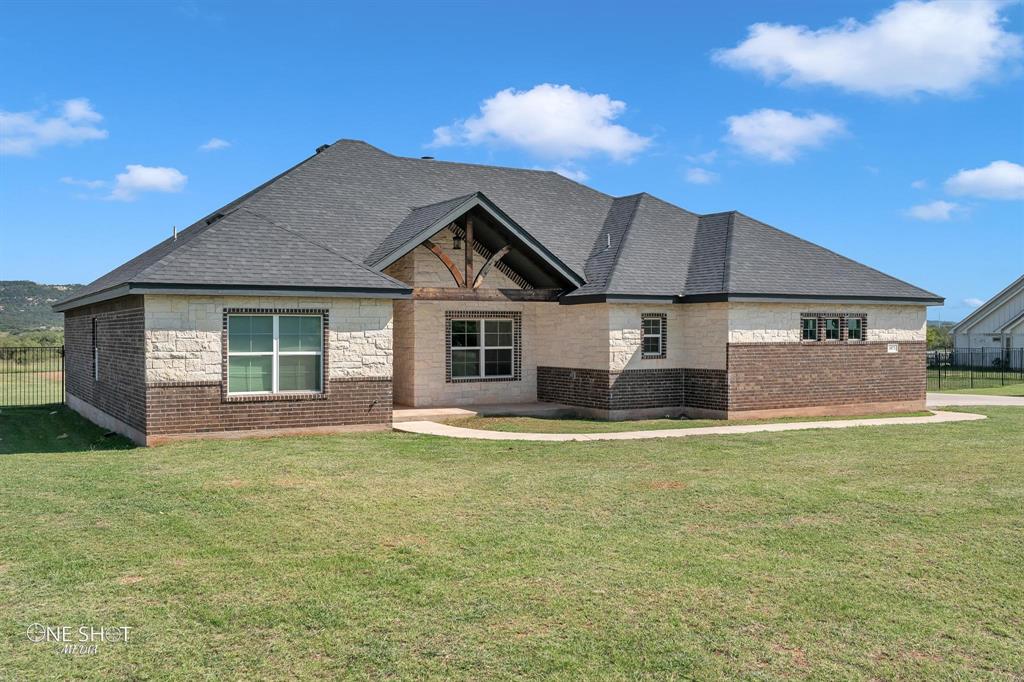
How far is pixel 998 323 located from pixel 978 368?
419 centimetres

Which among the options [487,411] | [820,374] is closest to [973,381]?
[820,374]

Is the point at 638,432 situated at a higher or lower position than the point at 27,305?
lower

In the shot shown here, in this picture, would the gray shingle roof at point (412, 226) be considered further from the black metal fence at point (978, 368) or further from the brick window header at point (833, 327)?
the black metal fence at point (978, 368)

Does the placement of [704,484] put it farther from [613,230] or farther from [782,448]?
[613,230]

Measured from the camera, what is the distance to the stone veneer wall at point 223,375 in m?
15.1

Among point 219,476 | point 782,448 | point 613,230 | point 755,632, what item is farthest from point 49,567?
point 613,230

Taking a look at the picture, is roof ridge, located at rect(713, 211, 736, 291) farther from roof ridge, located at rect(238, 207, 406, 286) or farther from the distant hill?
the distant hill

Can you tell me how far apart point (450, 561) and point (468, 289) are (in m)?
12.1

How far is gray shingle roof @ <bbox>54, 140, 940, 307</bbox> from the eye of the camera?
1667cm

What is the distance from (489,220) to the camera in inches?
769

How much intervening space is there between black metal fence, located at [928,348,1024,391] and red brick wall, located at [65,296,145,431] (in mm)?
30685

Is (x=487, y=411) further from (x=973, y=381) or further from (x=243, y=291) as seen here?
(x=973, y=381)

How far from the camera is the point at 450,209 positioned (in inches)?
740

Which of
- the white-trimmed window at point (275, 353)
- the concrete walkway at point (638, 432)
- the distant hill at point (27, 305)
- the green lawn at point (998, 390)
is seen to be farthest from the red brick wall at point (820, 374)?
the distant hill at point (27, 305)
